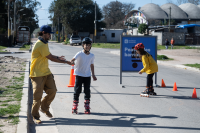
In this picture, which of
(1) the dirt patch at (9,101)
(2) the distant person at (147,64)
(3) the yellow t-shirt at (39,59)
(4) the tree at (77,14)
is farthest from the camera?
(4) the tree at (77,14)

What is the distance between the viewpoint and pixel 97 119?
567cm

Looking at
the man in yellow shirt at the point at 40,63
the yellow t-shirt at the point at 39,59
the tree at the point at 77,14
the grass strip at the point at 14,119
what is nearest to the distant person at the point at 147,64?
the man in yellow shirt at the point at 40,63

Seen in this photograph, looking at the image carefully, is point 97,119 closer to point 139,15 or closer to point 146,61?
point 146,61

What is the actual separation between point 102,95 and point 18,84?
117 inches

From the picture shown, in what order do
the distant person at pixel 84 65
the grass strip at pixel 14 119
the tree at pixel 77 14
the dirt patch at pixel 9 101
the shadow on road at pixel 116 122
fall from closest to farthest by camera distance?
the dirt patch at pixel 9 101 → the grass strip at pixel 14 119 → the shadow on road at pixel 116 122 → the distant person at pixel 84 65 → the tree at pixel 77 14

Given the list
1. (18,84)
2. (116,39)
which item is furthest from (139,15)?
(18,84)

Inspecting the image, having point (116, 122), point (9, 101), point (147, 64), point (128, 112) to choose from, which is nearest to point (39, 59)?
point (116, 122)

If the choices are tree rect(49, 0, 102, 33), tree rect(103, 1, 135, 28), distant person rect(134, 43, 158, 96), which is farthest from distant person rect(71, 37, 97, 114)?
tree rect(103, 1, 135, 28)

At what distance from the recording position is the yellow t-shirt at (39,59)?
16.6 feet

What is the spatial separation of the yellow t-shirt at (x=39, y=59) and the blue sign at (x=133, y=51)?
4.79 metres

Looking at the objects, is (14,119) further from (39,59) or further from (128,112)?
(128,112)

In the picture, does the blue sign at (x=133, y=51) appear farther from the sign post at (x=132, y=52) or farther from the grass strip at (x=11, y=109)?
the grass strip at (x=11, y=109)

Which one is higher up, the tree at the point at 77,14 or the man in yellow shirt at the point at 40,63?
the tree at the point at 77,14

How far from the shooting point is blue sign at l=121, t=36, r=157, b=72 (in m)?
9.55
